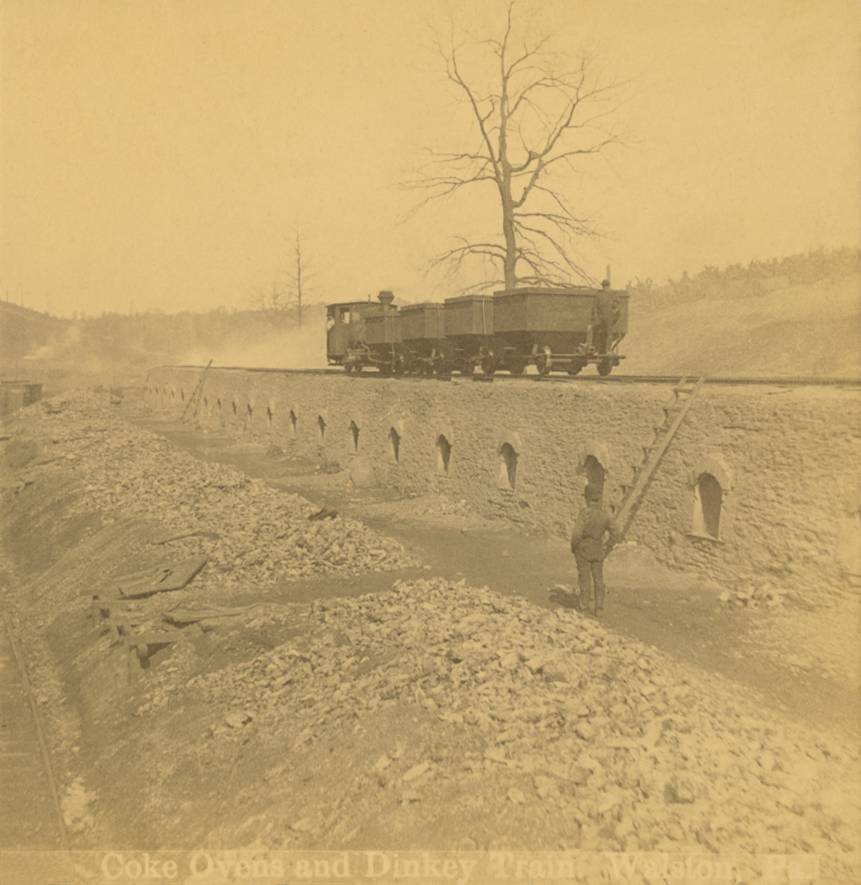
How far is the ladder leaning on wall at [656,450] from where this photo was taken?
471 inches

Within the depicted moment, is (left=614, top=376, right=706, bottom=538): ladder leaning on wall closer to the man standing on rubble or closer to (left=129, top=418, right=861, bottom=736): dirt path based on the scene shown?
(left=129, top=418, right=861, bottom=736): dirt path

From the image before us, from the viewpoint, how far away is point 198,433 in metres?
36.3

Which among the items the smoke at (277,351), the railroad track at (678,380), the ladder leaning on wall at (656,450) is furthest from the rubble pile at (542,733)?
the smoke at (277,351)

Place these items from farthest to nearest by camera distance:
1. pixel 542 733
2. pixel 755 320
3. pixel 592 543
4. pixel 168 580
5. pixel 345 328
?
pixel 345 328 → pixel 755 320 → pixel 168 580 → pixel 592 543 → pixel 542 733

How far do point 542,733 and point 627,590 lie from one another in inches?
199

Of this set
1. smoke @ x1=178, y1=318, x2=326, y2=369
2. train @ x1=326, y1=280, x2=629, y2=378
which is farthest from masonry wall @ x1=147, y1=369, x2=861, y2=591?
smoke @ x1=178, y1=318, x2=326, y2=369

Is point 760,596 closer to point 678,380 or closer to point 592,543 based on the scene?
point 592,543

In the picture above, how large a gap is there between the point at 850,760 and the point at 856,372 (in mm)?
15734

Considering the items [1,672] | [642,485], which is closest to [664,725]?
[642,485]

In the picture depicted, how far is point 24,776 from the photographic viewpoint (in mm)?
9500

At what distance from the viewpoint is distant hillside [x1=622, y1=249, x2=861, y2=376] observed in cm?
2241

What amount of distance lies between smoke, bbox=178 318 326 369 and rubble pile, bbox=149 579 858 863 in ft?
151

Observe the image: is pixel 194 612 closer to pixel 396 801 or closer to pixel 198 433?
pixel 396 801

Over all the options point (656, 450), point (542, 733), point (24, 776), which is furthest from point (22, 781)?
point (656, 450)
